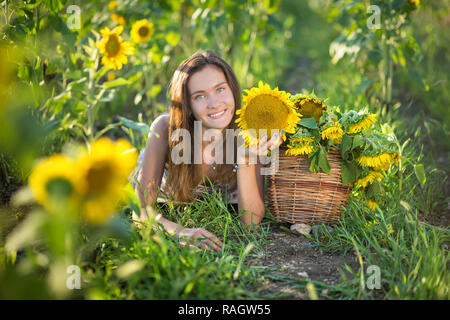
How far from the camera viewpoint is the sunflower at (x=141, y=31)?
2.57 metres

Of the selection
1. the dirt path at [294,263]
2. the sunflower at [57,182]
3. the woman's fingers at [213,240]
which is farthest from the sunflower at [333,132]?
the sunflower at [57,182]

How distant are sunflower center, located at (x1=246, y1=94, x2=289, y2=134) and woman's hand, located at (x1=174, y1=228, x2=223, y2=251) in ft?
1.43

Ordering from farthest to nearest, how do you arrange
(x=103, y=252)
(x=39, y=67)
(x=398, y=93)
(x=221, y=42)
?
(x=398, y=93), (x=221, y=42), (x=39, y=67), (x=103, y=252)

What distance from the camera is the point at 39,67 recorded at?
75.7 inches

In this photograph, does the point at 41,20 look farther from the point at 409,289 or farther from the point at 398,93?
the point at 398,93

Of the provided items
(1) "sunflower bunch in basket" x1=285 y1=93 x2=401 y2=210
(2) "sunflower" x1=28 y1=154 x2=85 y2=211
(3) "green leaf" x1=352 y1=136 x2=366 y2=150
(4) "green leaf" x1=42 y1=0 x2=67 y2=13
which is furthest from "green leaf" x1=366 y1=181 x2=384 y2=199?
(4) "green leaf" x1=42 y1=0 x2=67 y2=13

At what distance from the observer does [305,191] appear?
1692 millimetres

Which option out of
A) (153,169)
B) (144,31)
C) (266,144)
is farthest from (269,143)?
(144,31)

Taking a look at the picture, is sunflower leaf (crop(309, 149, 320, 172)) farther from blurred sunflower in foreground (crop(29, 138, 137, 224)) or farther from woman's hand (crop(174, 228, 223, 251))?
blurred sunflower in foreground (crop(29, 138, 137, 224))

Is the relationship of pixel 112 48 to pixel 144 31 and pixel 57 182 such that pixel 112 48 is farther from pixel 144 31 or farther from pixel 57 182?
pixel 57 182

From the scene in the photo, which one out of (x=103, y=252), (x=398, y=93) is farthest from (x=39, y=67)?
(x=398, y=93)

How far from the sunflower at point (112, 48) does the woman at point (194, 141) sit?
1.13ft

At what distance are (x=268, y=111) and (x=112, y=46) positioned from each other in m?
0.95
